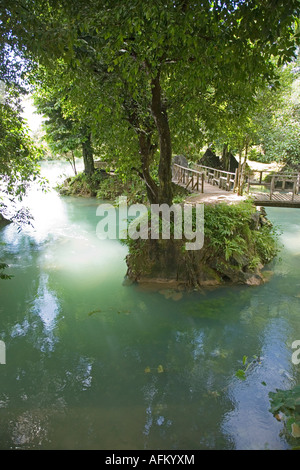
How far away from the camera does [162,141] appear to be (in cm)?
985

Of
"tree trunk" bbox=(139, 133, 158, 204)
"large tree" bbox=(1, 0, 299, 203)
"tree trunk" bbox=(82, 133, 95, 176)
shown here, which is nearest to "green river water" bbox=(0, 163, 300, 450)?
"tree trunk" bbox=(139, 133, 158, 204)

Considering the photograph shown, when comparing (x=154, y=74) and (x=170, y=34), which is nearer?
(x=170, y=34)

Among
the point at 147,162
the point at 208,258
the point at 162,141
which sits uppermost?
the point at 162,141

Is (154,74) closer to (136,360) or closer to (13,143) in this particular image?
(13,143)

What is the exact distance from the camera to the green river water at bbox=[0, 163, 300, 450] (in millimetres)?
5387

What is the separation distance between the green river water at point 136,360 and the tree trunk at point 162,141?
322 cm

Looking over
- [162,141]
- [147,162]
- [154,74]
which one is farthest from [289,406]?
[147,162]

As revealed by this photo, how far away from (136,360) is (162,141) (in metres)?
6.10

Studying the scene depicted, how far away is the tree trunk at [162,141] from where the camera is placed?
917 centimetres

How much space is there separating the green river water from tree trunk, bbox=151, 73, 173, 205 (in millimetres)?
3218

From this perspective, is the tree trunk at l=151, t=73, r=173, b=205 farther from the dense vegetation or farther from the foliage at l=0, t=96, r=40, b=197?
the foliage at l=0, t=96, r=40, b=197

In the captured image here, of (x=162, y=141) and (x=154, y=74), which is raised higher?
(x=154, y=74)
